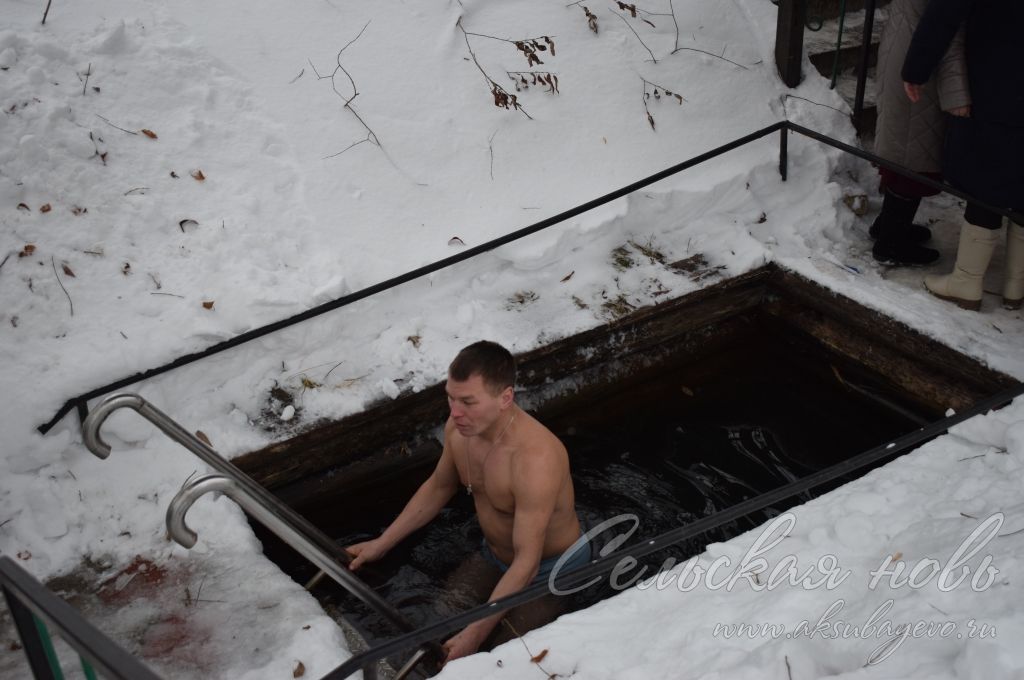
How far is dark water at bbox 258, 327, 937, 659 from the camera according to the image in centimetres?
Answer: 477

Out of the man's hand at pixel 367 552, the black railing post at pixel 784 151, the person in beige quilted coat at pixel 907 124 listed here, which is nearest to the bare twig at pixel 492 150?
the black railing post at pixel 784 151

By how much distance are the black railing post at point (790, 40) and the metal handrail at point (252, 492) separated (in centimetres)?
492

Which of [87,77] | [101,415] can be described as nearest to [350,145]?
[87,77]

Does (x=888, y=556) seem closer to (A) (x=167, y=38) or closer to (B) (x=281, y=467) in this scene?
(B) (x=281, y=467)

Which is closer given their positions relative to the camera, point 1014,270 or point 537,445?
point 537,445

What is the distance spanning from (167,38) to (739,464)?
438cm

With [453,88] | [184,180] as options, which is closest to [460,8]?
[453,88]

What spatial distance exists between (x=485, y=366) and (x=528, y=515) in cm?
65

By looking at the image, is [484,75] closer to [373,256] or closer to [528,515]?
[373,256]

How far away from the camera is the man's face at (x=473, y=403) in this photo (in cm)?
358

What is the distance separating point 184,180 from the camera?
17.2 feet

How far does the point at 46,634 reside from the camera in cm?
202

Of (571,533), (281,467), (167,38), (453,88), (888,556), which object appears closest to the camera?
(888,556)

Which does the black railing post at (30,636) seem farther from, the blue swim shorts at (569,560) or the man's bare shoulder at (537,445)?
the blue swim shorts at (569,560)
